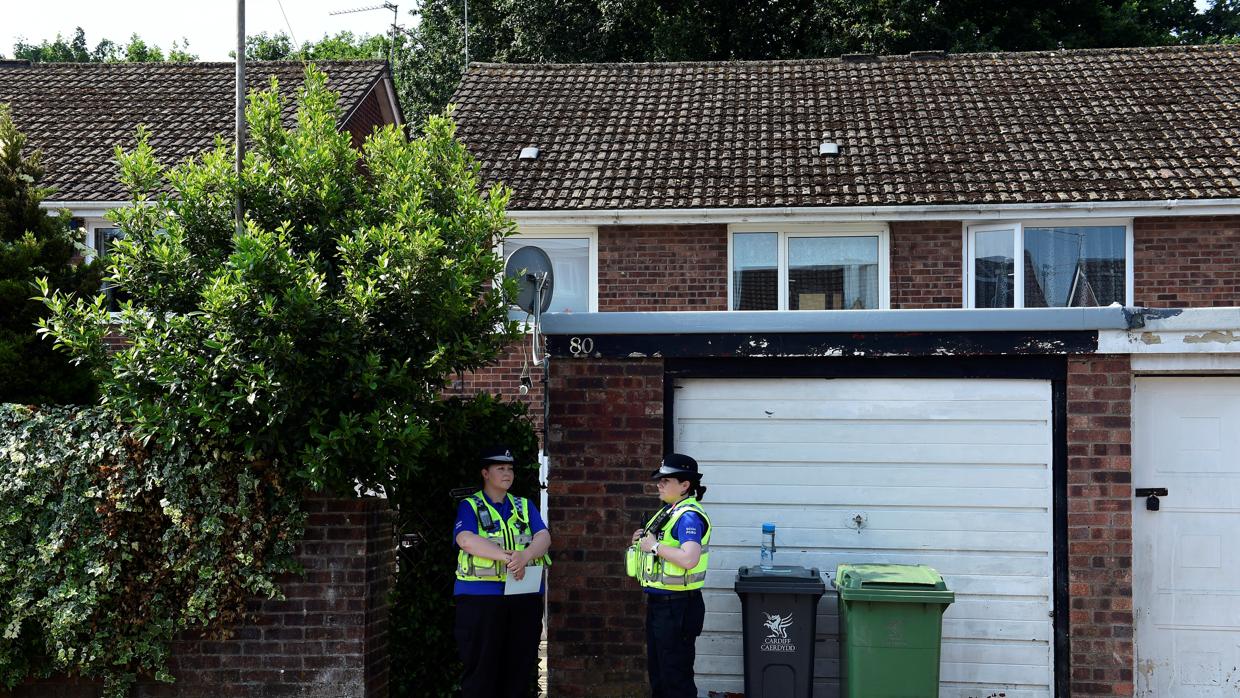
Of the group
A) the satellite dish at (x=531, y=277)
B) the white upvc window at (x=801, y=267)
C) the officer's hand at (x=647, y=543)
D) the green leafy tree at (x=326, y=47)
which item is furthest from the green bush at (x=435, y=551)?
the green leafy tree at (x=326, y=47)

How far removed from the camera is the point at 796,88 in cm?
1744

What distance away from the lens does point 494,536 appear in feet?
24.0

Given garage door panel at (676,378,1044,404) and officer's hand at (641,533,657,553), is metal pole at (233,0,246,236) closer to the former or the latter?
officer's hand at (641,533,657,553)

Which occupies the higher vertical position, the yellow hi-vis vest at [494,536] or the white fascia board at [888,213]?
the white fascia board at [888,213]

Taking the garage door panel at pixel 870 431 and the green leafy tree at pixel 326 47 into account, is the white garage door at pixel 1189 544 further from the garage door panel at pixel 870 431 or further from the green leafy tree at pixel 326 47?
the green leafy tree at pixel 326 47

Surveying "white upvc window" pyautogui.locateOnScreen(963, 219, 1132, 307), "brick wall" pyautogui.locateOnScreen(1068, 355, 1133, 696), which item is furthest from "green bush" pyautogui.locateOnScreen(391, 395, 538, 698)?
"white upvc window" pyautogui.locateOnScreen(963, 219, 1132, 307)

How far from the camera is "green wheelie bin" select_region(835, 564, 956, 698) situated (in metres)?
7.38

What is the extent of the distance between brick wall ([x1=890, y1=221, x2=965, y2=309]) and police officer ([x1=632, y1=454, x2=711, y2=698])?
738 centimetres

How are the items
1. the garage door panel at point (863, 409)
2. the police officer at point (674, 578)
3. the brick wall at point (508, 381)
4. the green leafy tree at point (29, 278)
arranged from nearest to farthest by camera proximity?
the police officer at point (674, 578) → the garage door panel at point (863, 409) → the green leafy tree at point (29, 278) → the brick wall at point (508, 381)

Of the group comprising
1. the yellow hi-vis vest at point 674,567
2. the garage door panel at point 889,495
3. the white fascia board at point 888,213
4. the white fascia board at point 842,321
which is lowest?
the yellow hi-vis vest at point 674,567

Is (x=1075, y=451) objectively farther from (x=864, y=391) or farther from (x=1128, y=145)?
(x=1128, y=145)

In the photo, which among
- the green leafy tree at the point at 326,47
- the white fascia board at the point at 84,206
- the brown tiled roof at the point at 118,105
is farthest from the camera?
the green leafy tree at the point at 326,47

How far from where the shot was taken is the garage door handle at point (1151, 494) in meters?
8.14

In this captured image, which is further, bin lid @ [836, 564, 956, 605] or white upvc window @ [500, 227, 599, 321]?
white upvc window @ [500, 227, 599, 321]
